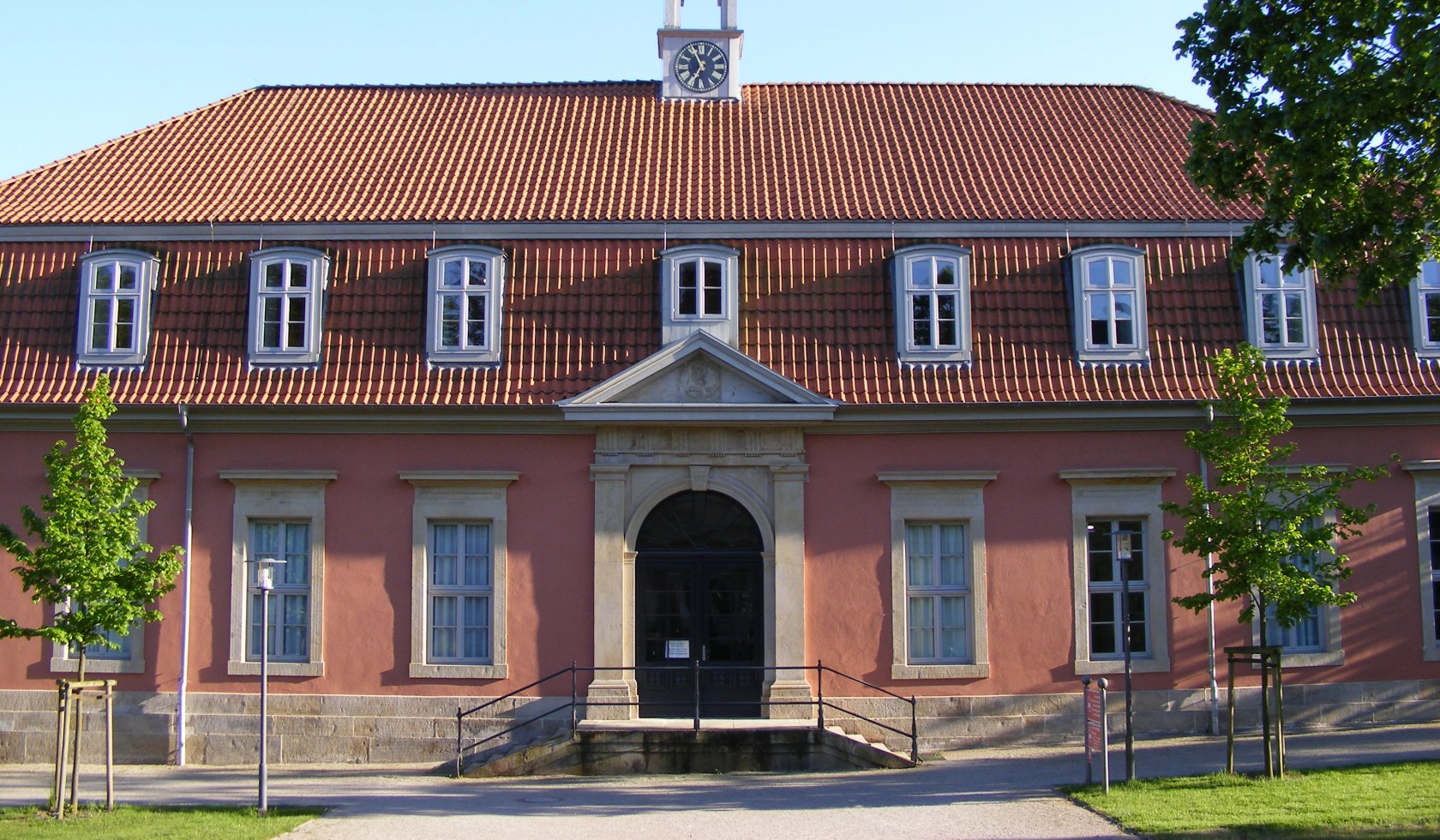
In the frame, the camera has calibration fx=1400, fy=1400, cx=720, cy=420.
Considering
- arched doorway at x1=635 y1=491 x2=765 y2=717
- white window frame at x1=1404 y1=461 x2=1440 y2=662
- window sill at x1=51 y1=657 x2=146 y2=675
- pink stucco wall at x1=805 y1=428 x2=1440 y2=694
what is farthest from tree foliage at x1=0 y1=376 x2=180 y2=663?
white window frame at x1=1404 y1=461 x2=1440 y2=662

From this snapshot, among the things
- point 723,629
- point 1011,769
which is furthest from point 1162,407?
point 723,629

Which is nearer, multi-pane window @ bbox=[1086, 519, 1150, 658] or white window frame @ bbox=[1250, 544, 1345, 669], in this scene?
white window frame @ bbox=[1250, 544, 1345, 669]

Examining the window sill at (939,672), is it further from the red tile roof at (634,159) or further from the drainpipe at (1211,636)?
the red tile roof at (634,159)

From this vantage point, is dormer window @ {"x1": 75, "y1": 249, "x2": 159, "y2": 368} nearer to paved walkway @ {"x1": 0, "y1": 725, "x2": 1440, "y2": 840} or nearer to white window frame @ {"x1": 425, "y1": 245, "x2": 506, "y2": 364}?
white window frame @ {"x1": 425, "y1": 245, "x2": 506, "y2": 364}

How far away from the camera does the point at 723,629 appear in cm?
1958

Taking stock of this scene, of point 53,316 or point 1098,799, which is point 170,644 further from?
point 1098,799

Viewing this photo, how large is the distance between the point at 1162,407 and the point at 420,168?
1185 centimetres

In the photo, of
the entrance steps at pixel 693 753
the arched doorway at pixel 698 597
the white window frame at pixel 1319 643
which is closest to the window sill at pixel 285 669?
the entrance steps at pixel 693 753

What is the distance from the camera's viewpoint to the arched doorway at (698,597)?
19328mm

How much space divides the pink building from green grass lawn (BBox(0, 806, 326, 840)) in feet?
14.2

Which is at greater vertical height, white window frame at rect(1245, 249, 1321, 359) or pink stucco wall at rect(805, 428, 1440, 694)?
white window frame at rect(1245, 249, 1321, 359)

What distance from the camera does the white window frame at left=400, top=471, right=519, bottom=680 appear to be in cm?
1922

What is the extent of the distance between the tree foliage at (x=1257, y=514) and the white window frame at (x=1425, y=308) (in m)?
4.16

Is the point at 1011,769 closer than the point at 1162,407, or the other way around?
the point at 1011,769
